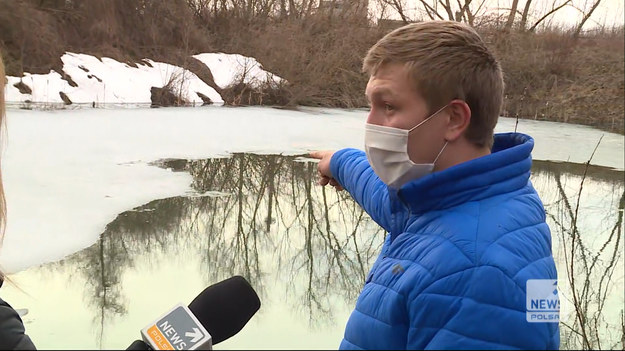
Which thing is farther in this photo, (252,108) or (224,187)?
(252,108)

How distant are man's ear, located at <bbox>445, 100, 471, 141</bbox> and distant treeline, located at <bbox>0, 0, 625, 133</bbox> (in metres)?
8.42

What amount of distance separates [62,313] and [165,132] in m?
5.05

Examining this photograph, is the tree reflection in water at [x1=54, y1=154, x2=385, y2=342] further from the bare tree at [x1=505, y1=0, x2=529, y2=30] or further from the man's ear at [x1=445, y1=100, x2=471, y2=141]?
the bare tree at [x1=505, y1=0, x2=529, y2=30]

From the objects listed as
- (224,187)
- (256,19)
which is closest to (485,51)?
(224,187)

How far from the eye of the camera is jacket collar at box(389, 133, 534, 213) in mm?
1104

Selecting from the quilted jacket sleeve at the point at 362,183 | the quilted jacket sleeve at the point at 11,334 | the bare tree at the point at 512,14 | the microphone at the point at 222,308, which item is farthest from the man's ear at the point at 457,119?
the bare tree at the point at 512,14

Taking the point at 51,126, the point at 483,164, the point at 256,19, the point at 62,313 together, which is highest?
the point at 256,19

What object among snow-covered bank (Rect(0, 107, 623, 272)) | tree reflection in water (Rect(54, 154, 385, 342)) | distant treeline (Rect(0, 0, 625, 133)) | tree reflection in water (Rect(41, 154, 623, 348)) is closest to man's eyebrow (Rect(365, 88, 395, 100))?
tree reflection in water (Rect(41, 154, 623, 348))

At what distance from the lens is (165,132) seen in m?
7.94

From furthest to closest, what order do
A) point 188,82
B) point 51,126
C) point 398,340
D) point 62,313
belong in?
point 188,82 → point 51,126 → point 62,313 → point 398,340

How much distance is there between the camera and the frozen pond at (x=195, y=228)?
3199 mm

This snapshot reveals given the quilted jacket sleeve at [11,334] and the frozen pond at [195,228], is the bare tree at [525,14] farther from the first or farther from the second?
the quilted jacket sleeve at [11,334]

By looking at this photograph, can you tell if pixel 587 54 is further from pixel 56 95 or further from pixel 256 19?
pixel 56 95

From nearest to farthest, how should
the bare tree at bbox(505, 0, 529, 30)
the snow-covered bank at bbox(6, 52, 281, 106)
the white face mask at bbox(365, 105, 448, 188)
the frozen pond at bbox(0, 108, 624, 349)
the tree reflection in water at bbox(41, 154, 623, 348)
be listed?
the white face mask at bbox(365, 105, 448, 188)
the frozen pond at bbox(0, 108, 624, 349)
the tree reflection in water at bbox(41, 154, 623, 348)
the snow-covered bank at bbox(6, 52, 281, 106)
the bare tree at bbox(505, 0, 529, 30)
